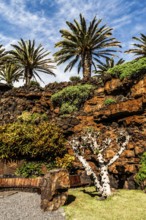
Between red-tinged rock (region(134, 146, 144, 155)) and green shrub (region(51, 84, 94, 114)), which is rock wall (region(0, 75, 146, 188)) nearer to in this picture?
red-tinged rock (region(134, 146, 144, 155))

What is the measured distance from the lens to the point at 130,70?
17359 millimetres

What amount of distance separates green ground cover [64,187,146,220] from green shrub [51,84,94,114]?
11288 millimetres

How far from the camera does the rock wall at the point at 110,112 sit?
11.8 metres

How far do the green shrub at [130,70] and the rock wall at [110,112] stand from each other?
48 cm

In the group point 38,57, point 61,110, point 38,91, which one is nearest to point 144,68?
point 61,110

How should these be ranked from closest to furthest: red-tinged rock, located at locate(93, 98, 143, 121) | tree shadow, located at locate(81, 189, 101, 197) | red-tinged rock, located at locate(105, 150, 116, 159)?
Answer: tree shadow, located at locate(81, 189, 101, 197)
red-tinged rock, located at locate(105, 150, 116, 159)
red-tinged rock, located at locate(93, 98, 143, 121)

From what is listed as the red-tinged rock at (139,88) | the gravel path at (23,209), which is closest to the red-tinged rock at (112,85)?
the red-tinged rock at (139,88)

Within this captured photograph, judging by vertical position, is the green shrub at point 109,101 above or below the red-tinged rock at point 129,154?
above

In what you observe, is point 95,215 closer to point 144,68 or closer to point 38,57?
point 144,68

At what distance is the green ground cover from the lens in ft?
24.8

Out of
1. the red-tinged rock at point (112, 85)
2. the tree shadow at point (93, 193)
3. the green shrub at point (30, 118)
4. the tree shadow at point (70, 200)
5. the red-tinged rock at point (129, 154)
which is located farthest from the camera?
the red-tinged rock at point (112, 85)

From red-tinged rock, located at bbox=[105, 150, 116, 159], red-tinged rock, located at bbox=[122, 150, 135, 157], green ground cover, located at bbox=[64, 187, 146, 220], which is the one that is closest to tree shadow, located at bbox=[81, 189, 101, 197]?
green ground cover, located at bbox=[64, 187, 146, 220]

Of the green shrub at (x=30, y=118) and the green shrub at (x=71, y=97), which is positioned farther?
the green shrub at (x=71, y=97)

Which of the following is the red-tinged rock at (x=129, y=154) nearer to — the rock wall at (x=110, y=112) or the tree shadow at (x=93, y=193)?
the rock wall at (x=110, y=112)
